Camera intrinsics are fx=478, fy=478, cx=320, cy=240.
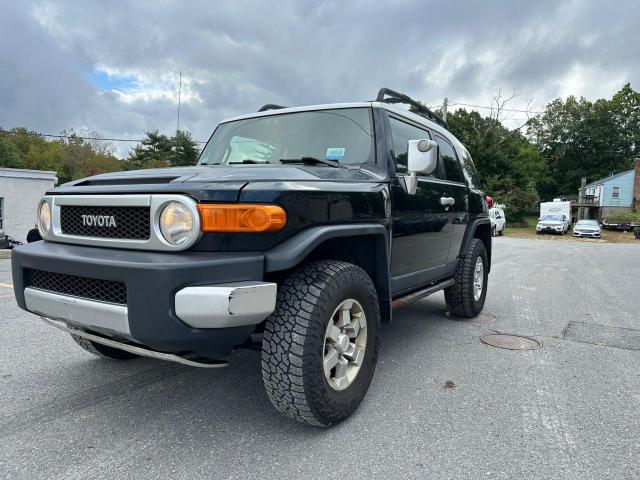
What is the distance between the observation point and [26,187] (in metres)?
21.3

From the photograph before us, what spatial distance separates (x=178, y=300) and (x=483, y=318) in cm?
425

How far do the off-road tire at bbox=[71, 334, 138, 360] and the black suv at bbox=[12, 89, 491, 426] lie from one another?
16mm

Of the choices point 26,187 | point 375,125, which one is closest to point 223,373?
point 375,125

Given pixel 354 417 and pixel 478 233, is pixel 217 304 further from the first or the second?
pixel 478 233

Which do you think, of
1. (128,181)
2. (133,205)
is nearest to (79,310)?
(133,205)

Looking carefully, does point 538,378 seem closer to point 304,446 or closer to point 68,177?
point 304,446

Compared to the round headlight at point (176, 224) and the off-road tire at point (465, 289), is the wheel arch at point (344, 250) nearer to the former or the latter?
the round headlight at point (176, 224)

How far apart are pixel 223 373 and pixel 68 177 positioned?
58.2 m

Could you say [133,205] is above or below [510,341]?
above

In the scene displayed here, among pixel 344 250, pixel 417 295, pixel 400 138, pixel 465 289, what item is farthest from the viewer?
pixel 465 289

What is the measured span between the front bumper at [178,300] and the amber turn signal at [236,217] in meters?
0.13

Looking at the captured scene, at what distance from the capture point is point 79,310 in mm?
2326

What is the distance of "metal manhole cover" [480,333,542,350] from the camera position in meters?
4.32

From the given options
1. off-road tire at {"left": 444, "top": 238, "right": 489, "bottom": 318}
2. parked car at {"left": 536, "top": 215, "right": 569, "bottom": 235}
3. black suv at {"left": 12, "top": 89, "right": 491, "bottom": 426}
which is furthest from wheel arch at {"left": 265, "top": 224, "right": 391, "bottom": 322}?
parked car at {"left": 536, "top": 215, "right": 569, "bottom": 235}
